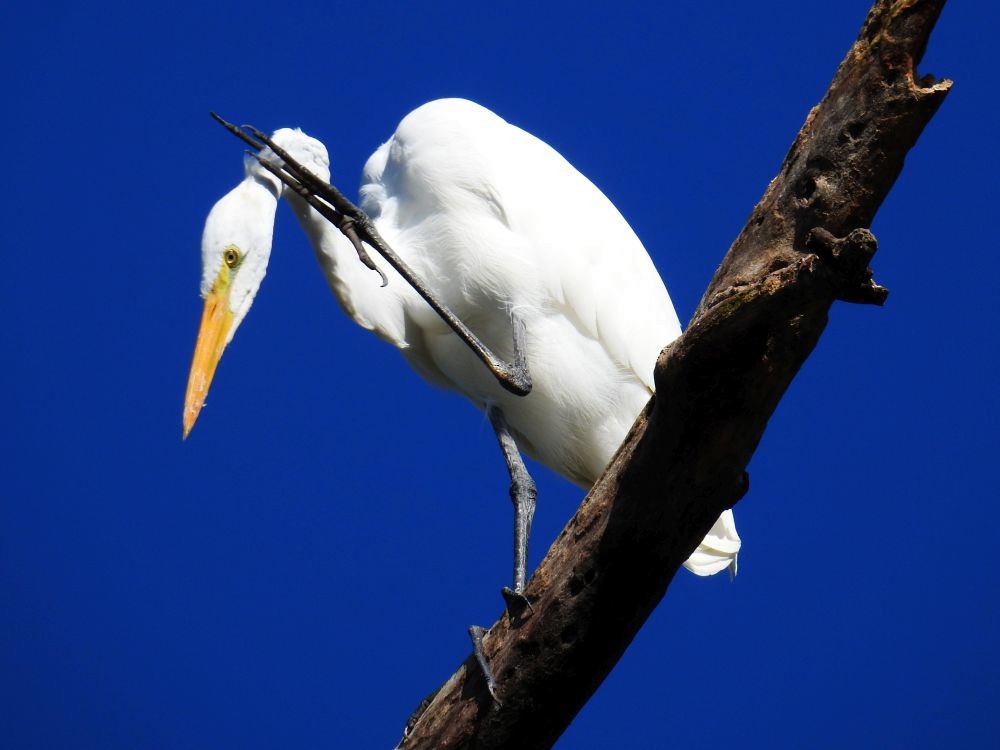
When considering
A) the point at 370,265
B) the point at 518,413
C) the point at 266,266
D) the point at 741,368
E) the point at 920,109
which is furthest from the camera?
the point at 518,413

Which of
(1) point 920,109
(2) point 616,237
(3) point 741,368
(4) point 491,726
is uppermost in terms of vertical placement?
(2) point 616,237

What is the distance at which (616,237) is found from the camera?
3021 millimetres

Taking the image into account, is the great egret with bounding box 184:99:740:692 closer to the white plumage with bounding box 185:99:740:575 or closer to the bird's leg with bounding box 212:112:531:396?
the white plumage with bounding box 185:99:740:575

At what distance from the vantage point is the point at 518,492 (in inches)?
114

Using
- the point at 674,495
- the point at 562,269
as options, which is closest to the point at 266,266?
the point at 562,269

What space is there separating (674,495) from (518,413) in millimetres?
1284

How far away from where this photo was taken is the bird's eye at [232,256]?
2.79m

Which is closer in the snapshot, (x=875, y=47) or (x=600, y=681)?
(x=875, y=47)

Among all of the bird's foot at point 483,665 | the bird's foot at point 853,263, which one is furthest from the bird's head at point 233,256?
the bird's foot at point 853,263

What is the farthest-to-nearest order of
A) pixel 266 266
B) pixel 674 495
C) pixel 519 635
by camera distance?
pixel 266 266, pixel 519 635, pixel 674 495

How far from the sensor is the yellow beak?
2.82 m

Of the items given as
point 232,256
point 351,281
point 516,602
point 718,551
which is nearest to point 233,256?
point 232,256

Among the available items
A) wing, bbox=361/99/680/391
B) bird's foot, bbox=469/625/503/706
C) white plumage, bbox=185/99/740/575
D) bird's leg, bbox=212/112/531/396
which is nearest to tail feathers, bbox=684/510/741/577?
white plumage, bbox=185/99/740/575

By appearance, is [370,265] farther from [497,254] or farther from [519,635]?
[519,635]
